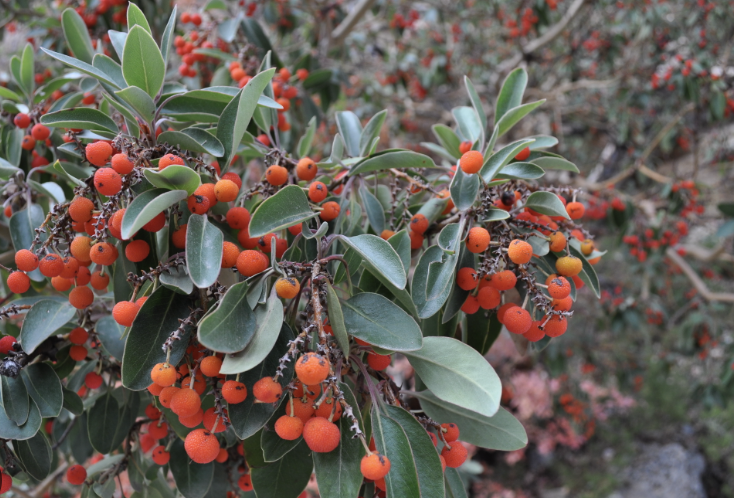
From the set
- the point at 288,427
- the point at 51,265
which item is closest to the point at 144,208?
the point at 51,265

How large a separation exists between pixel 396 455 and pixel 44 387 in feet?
2.56

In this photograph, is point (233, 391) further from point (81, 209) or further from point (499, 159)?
point (499, 159)

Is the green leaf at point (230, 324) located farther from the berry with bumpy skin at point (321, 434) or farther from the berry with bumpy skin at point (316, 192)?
the berry with bumpy skin at point (316, 192)

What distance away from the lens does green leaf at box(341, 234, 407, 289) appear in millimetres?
796

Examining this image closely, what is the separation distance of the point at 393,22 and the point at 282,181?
341 centimetres

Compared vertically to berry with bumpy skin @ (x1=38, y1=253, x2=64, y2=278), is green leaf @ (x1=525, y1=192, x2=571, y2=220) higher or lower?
higher

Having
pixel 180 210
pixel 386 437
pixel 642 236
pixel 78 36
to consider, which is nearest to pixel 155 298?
pixel 180 210

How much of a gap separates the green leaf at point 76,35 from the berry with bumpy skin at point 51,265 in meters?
0.92

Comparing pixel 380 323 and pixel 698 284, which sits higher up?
pixel 380 323

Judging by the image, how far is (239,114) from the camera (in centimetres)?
89

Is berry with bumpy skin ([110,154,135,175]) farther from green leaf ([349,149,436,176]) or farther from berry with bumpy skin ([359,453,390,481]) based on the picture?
berry with bumpy skin ([359,453,390,481])

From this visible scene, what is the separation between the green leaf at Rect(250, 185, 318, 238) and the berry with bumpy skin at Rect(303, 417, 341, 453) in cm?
33

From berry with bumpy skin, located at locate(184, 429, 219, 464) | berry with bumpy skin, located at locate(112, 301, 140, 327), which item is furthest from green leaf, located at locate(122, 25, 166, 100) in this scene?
berry with bumpy skin, located at locate(184, 429, 219, 464)

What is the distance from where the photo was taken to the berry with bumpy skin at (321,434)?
2.47 feet
